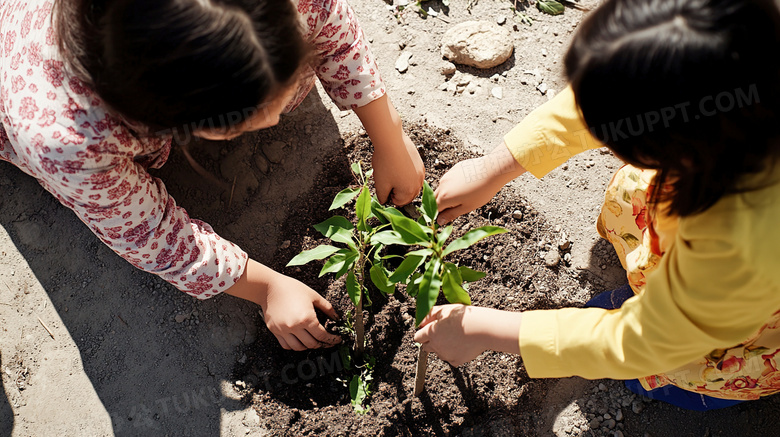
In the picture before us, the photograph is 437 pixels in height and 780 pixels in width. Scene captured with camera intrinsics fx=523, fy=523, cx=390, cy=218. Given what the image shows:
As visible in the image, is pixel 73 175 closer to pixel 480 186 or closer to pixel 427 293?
pixel 427 293

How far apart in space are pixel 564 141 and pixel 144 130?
0.94 metres

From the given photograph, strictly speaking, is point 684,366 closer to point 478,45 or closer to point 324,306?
point 324,306

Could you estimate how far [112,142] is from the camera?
1086 mm

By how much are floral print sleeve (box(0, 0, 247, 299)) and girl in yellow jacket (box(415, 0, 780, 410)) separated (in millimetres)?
647

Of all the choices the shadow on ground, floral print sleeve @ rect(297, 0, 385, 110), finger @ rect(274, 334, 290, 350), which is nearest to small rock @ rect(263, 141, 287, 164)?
the shadow on ground

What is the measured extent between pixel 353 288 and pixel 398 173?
0.40 m

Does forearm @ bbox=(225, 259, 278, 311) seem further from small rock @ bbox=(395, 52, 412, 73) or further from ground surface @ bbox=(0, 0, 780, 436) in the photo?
small rock @ bbox=(395, 52, 412, 73)

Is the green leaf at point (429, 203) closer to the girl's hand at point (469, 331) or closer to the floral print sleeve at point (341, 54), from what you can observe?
the girl's hand at point (469, 331)

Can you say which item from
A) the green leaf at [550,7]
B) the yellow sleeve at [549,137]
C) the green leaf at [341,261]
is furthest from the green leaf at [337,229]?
the green leaf at [550,7]

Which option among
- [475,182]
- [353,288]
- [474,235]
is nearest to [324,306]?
[353,288]

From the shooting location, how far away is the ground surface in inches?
56.1

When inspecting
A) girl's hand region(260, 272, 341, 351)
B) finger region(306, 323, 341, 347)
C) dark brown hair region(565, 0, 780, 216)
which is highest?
dark brown hair region(565, 0, 780, 216)

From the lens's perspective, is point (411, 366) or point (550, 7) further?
point (550, 7)

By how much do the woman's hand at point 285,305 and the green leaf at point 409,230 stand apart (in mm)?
489
